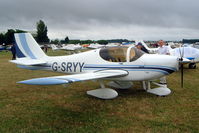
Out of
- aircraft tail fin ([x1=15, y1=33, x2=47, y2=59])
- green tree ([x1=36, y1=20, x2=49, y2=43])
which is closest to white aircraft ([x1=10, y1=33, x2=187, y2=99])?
aircraft tail fin ([x1=15, y1=33, x2=47, y2=59])

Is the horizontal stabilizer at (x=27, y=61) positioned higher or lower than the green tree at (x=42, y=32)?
lower

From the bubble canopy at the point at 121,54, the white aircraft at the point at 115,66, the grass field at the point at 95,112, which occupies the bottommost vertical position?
the grass field at the point at 95,112

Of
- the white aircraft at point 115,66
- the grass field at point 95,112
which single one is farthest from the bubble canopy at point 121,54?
the grass field at point 95,112

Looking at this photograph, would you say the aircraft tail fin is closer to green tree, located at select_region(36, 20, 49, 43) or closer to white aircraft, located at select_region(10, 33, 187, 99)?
white aircraft, located at select_region(10, 33, 187, 99)

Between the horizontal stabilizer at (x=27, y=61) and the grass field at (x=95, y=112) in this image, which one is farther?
the horizontal stabilizer at (x=27, y=61)

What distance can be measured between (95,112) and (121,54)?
207 centimetres

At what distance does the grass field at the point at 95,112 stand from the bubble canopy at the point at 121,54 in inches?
48.8

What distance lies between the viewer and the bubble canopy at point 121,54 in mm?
5871

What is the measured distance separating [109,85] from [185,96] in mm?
2757

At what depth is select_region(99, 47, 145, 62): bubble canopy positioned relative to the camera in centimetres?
587

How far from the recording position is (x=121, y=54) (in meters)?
5.94

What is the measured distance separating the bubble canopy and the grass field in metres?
1.24

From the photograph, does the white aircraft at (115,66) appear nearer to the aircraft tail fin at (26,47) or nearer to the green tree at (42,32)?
the aircraft tail fin at (26,47)

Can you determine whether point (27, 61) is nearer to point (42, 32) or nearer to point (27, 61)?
point (27, 61)
